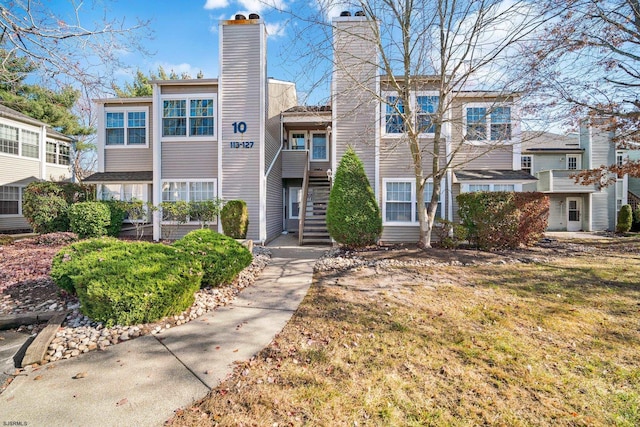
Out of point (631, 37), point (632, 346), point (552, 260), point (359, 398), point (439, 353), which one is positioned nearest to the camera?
point (359, 398)

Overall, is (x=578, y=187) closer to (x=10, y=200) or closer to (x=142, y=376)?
(x=142, y=376)

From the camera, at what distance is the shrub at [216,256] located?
5203 millimetres

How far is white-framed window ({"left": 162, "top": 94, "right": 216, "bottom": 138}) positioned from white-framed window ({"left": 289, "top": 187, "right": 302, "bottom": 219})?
526 centimetres

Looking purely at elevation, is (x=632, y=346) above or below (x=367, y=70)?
below

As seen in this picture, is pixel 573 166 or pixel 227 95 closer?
pixel 227 95

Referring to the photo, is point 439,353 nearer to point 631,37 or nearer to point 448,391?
point 448,391

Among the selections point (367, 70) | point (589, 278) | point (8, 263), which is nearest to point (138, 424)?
point (8, 263)

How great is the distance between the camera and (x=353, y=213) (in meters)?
8.90

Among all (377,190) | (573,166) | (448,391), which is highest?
(573,166)

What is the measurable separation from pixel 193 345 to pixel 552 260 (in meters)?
9.00

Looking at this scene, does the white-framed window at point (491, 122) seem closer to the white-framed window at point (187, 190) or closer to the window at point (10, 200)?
the white-framed window at point (187, 190)

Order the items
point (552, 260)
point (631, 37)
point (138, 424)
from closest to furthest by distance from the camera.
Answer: point (138, 424)
point (552, 260)
point (631, 37)

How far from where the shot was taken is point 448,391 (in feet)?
8.71

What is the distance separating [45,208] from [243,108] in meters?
8.13
